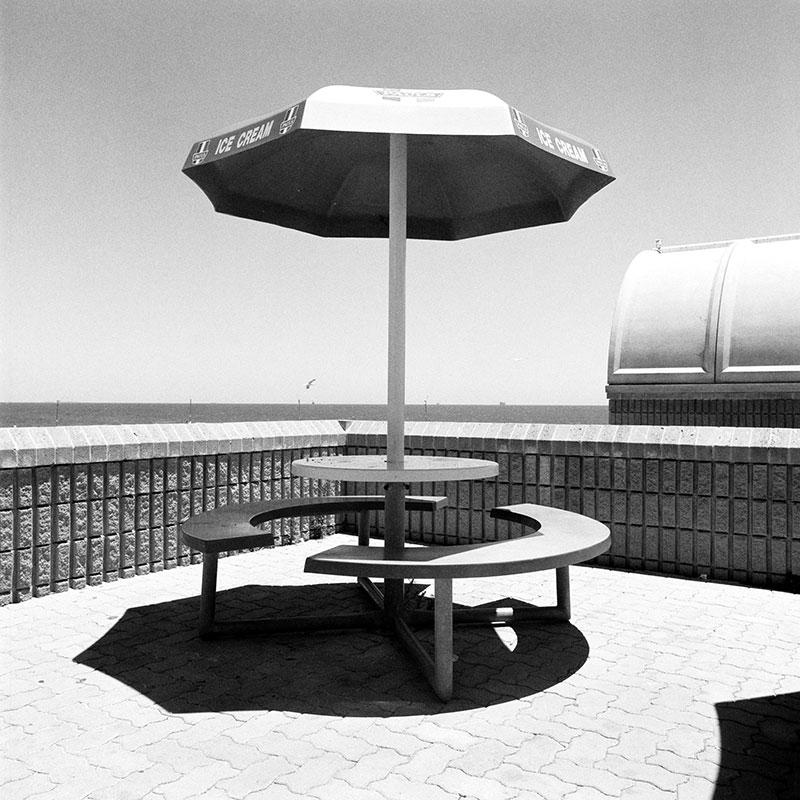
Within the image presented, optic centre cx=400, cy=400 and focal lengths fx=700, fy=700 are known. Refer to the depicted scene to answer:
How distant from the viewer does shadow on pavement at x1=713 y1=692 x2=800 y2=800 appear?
248 cm

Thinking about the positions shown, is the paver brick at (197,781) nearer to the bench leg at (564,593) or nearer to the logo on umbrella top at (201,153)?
the bench leg at (564,593)

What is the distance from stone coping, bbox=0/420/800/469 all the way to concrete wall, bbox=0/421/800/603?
1 cm

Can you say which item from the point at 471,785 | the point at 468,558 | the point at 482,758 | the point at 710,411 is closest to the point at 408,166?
the point at 468,558

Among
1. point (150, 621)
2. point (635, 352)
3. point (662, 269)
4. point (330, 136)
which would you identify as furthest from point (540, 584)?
point (662, 269)

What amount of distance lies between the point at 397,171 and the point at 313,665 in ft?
9.53

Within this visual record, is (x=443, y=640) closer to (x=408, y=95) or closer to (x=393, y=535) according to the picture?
(x=393, y=535)

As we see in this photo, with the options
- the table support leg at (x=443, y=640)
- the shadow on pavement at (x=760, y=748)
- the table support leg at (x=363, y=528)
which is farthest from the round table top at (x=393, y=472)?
the shadow on pavement at (x=760, y=748)

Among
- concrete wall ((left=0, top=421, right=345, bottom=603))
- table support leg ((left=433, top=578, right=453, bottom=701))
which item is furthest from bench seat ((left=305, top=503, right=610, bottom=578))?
concrete wall ((left=0, top=421, right=345, bottom=603))

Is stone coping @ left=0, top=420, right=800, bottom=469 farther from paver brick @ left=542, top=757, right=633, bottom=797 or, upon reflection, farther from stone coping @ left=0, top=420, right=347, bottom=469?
paver brick @ left=542, top=757, right=633, bottom=797

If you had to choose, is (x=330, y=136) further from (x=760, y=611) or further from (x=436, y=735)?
(x=760, y=611)

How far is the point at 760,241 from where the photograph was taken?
1323 centimetres

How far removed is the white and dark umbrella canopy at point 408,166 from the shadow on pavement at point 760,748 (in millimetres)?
2872

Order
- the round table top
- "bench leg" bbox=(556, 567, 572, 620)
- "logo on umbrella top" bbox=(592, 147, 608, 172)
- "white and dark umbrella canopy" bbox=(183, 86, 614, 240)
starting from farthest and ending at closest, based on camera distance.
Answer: "bench leg" bbox=(556, 567, 572, 620)
"logo on umbrella top" bbox=(592, 147, 608, 172)
the round table top
"white and dark umbrella canopy" bbox=(183, 86, 614, 240)

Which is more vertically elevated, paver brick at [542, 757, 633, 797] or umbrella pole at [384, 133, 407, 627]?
umbrella pole at [384, 133, 407, 627]
